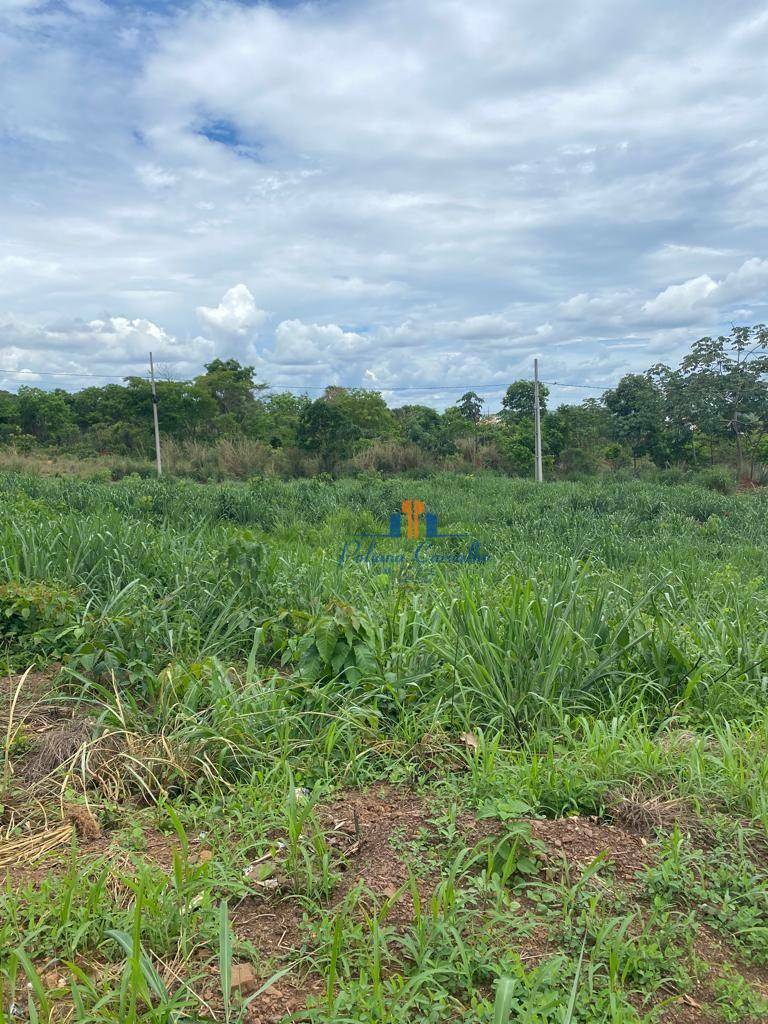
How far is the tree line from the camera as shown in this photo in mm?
22844

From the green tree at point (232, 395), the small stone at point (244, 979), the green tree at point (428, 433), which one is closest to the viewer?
the small stone at point (244, 979)

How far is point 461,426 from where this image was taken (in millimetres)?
26250

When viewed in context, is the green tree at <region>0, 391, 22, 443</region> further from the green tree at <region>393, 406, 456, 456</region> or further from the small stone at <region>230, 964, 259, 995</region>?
the small stone at <region>230, 964, 259, 995</region>

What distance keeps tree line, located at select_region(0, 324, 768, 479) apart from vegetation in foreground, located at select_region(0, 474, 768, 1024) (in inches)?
781

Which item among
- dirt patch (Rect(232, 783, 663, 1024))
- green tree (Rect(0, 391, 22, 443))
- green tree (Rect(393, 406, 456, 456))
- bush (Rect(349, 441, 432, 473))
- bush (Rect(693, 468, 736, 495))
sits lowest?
bush (Rect(693, 468, 736, 495))

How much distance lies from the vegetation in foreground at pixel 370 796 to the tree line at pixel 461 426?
65.0 ft

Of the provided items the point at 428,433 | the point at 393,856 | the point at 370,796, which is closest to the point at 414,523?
the point at 370,796

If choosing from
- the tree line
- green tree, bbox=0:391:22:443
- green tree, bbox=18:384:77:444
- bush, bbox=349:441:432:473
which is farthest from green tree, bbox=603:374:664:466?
green tree, bbox=0:391:22:443

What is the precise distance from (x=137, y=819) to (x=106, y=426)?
1206 inches

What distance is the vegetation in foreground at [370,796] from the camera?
154 cm

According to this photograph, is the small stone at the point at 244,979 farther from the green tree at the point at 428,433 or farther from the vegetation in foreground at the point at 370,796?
the green tree at the point at 428,433

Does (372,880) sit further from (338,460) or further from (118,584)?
(338,460)

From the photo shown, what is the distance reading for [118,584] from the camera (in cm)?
409

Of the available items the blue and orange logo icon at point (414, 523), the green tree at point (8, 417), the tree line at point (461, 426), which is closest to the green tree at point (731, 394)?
the tree line at point (461, 426)
